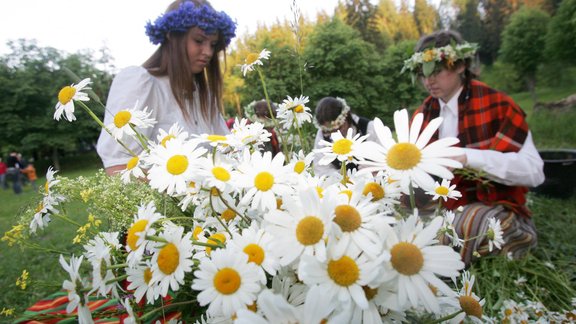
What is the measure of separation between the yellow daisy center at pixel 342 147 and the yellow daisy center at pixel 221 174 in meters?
0.19

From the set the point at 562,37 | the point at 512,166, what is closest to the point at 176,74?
the point at 512,166

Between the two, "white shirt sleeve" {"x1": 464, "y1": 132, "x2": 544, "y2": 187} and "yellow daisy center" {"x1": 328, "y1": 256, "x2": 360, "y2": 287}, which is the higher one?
"yellow daisy center" {"x1": 328, "y1": 256, "x2": 360, "y2": 287}

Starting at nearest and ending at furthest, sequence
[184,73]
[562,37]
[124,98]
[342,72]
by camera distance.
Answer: [124,98] < [184,73] < [342,72] < [562,37]

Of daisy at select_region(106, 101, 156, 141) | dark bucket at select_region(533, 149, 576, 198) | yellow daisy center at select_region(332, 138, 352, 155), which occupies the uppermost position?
daisy at select_region(106, 101, 156, 141)

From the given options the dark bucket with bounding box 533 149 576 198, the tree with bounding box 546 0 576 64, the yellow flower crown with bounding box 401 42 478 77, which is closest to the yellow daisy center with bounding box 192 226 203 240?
the yellow flower crown with bounding box 401 42 478 77

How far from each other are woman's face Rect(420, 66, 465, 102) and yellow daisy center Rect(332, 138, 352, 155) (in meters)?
1.63

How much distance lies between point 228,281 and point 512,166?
1.63 m

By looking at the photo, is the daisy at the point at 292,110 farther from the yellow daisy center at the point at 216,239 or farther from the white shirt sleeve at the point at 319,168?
the yellow daisy center at the point at 216,239

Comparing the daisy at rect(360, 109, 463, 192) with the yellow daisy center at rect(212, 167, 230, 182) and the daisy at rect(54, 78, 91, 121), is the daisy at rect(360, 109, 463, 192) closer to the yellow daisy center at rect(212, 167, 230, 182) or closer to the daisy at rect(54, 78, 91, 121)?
the yellow daisy center at rect(212, 167, 230, 182)

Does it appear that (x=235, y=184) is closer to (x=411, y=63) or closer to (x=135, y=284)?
(x=135, y=284)

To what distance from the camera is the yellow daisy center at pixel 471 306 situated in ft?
1.64

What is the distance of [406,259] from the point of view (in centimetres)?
39

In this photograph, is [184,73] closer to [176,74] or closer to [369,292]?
[176,74]

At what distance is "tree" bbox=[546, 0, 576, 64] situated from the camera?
31.1ft
